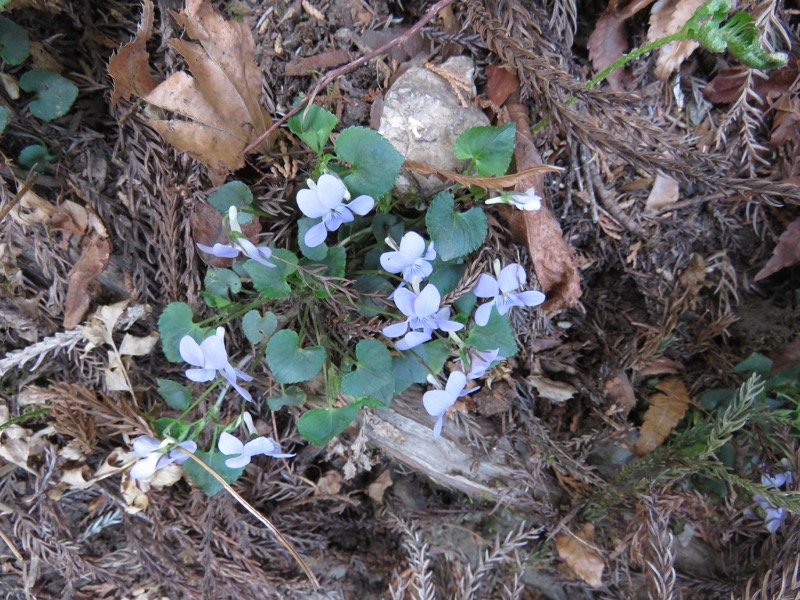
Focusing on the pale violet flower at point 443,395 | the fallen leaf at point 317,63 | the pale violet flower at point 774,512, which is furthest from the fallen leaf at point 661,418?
the fallen leaf at point 317,63

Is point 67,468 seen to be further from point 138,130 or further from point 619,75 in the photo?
point 619,75

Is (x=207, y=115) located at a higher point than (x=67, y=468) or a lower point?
higher

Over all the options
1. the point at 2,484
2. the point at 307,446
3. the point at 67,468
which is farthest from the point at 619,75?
the point at 2,484

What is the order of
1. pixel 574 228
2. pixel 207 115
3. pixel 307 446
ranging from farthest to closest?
pixel 307 446 → pixel 574 228 → pixel 207 115

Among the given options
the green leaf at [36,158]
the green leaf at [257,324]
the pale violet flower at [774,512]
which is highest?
the green leaf at [36,158]

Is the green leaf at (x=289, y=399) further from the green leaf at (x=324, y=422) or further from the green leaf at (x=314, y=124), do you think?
the green leaf at (x=314, y=124)

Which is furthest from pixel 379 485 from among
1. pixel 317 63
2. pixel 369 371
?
pixel 317 63

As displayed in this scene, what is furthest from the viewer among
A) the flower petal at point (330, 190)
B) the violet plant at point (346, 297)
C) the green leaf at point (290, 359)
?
Result: the green leaf at point (290, 359)
